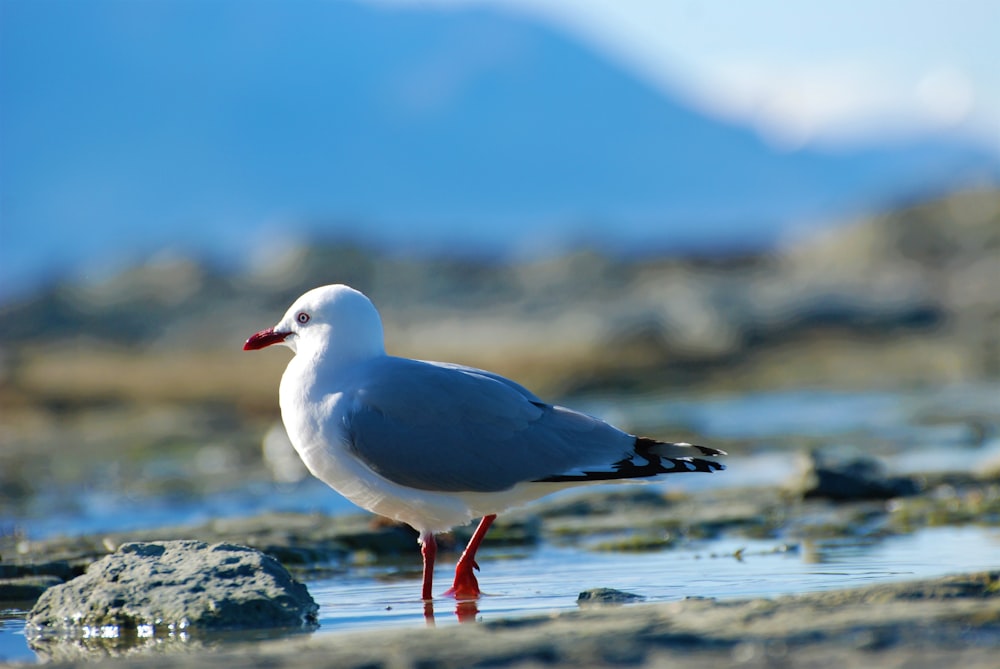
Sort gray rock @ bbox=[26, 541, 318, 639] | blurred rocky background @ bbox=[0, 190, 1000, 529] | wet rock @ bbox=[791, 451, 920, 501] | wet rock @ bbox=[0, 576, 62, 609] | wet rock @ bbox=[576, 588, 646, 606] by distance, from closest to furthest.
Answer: gray rock @ bbox=[26, 541, 318, 639] < wet rock @ bbox=[576, 588, 646, 606] < wet rock @ bbox=[0, 576, 62, 609] < wet rock @ bbox=[791, 451, 920, 501] < blurred rocky background @ bbox=[0, 190, 1000, 529]

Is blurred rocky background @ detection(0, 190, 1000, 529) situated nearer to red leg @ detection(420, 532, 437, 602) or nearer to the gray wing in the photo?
red leg @ detection(420, 532, 437, 602)

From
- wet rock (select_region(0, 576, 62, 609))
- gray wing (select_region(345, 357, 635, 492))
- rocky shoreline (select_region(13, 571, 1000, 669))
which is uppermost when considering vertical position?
gray wing (select_region(345, 357, 635, 492))

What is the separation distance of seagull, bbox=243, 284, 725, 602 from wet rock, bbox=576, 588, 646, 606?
59 centimetres

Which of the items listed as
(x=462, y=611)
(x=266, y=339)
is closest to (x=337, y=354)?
(x=266, y=339)

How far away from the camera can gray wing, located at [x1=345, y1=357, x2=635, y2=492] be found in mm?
5789

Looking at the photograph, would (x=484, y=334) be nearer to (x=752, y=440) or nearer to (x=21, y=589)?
(x=752, y=440)

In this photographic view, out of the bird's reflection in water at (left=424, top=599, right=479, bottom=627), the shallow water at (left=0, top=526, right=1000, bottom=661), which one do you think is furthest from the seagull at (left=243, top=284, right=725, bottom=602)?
the shallow water at (left=0, top=526, right=1000, bottom=661)

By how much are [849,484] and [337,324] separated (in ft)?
13.0

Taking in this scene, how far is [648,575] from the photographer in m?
6.41

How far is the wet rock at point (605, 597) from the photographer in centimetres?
535

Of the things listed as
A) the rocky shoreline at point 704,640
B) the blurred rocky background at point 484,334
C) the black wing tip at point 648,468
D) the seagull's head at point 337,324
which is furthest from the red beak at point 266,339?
the blurred rocky background at point 484,334

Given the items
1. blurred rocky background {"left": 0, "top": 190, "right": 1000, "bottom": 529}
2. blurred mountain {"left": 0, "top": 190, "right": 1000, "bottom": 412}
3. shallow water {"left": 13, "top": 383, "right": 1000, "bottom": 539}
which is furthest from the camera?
blurred mountain {"left": 0, "top": 190, "right": 1000, "bottom": 412}

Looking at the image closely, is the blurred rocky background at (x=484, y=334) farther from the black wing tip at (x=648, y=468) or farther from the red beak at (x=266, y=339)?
the black wing tip at (x=648, y=468)

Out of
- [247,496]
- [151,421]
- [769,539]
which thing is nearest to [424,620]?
[769,539]
